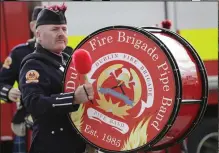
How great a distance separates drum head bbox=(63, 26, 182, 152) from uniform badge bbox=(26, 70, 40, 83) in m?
0.15

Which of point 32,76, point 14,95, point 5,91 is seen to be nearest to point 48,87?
point 32,76

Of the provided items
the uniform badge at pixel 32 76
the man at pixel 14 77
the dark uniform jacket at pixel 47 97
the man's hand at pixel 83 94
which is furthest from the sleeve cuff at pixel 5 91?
the man's hand at pixel 83 94

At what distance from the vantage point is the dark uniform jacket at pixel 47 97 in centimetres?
250

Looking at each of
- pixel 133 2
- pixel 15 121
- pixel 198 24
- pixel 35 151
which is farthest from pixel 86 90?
pixel 198 24

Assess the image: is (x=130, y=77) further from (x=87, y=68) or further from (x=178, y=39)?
(x=178, y=39)

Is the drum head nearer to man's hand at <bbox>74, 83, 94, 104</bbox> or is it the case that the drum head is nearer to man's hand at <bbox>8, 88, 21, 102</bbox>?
man's hand at <bbox>74, 83, 94, 104</bbox>

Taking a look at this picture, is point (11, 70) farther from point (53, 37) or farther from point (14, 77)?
point (53, 37)

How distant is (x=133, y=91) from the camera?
2.40 meters

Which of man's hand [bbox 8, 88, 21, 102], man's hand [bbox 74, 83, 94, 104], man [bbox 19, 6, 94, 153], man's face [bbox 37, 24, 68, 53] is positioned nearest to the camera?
man's hand [bbox 74, 83, 94, 104]

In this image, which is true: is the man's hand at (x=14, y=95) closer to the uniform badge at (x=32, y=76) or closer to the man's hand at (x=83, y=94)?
the uniform badge at (x=32, y=76)

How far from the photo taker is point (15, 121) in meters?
4.07

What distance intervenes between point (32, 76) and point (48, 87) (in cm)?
10

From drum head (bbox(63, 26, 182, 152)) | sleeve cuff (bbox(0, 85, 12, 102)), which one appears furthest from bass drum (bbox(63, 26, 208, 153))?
sleeve cuff (bbox(0, 85, 12, 102))

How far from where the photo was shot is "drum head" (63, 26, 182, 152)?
2348mm
